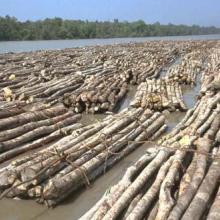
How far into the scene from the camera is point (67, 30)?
101 meters

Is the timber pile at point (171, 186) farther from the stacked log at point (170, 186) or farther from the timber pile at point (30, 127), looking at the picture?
the timber pile at point (30, 127)

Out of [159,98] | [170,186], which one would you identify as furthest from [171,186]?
[159,98]

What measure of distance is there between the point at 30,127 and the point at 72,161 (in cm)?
282

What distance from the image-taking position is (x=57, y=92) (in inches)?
646

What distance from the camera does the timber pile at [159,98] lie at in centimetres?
1420

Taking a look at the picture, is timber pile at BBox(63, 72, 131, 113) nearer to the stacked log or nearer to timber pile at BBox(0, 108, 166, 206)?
timber pile at BBox(0, 108, 166, 206)

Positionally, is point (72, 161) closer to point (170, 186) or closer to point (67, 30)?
point (170, 186)

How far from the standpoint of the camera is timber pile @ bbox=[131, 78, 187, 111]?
1420 cm

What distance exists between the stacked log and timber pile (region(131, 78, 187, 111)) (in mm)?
4965

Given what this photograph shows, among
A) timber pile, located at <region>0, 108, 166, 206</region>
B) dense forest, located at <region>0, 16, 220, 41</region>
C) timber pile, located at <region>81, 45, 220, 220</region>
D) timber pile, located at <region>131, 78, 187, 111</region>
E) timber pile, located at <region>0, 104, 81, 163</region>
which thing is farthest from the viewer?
dense forest, located at <region>0, 16, 220, 41</region>

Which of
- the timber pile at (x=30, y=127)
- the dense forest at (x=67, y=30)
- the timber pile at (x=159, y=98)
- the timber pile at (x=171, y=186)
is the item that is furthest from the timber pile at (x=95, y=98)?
the dense forest at (x=67, y=30)

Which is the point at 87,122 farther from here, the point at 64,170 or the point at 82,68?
the point at 82,68

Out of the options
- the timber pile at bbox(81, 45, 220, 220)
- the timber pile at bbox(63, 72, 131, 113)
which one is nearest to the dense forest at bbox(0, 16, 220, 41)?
the timber pile at bbox(63, 72, 131, 113)

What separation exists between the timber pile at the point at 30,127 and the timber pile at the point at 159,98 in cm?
286
